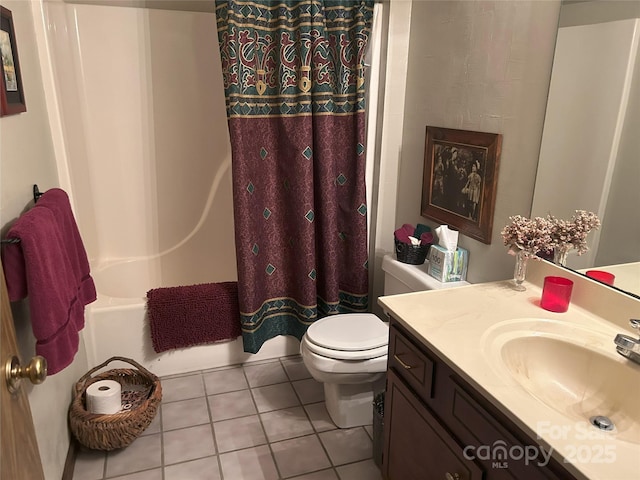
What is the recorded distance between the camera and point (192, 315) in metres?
2.44

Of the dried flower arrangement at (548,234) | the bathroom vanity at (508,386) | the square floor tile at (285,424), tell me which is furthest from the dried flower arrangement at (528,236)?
the square floor tile at (285,424)

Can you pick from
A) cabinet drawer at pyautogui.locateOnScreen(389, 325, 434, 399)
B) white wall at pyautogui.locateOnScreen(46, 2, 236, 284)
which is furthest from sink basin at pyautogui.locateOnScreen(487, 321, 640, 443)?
white wall at pyautogui.locateOnScreen(46, 2, 236, 284)

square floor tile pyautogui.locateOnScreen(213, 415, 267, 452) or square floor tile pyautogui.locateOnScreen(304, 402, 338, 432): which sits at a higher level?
square floor tile pyautogui.locateOnScreen(304, 402, 338, 432)

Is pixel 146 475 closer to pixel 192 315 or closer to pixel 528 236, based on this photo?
pixel 192 315

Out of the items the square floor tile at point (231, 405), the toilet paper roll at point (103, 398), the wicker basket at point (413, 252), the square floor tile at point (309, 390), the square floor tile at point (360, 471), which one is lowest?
the square floor tile at point (360, 471)

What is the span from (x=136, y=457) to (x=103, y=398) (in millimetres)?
286

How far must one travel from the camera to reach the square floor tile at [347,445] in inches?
79.0

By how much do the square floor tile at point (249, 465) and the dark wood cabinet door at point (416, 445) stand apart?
505 millimetres

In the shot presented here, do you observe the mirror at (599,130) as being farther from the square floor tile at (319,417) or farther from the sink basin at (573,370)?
the square floor tile at (319,417)

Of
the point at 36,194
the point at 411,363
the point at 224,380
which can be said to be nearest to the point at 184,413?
the point at 224,380

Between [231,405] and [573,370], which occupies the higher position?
[573,370]

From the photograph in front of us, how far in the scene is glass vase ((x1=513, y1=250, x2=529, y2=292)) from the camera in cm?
168

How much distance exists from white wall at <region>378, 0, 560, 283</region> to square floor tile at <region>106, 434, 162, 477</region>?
1.53 metres

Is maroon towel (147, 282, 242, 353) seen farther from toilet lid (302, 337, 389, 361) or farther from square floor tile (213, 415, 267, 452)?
toilet lid (302, 337, 389, 361)
